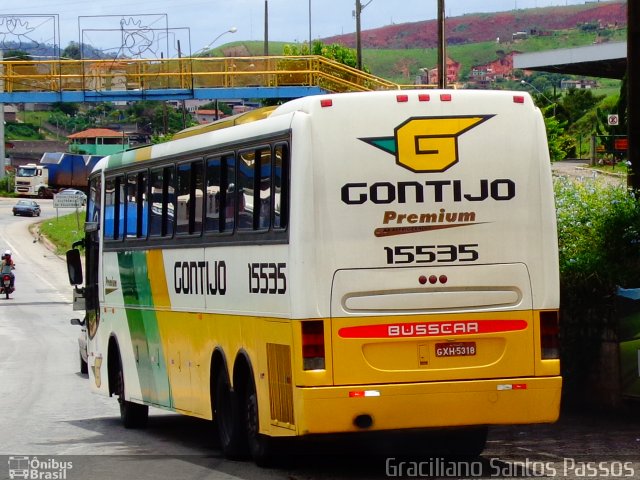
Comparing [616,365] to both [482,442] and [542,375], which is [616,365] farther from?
[542,375]

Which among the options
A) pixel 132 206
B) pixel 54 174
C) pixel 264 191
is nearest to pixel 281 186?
pixel 264 191

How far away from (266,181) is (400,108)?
1427 mm

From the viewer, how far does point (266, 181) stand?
12.1 m

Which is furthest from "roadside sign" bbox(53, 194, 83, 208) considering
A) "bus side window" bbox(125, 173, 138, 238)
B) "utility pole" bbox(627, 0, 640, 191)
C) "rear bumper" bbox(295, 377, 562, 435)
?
"rear bumper" bbox(295, 377, 562, 435)

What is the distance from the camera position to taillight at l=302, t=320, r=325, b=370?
11.1 metres

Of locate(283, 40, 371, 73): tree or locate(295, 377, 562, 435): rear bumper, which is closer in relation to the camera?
locate(295, 377, 562, 435): rear bumper

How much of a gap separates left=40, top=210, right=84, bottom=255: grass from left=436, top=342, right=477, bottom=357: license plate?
60.5 metres

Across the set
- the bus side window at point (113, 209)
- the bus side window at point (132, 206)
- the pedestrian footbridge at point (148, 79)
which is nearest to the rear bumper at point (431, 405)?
the bus side window at point (132, 206)

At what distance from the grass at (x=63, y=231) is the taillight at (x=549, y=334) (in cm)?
6043

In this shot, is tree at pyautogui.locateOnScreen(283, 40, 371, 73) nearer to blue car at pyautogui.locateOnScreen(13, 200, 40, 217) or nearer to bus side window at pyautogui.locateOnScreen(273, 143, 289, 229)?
blue car at pyautogui.locateOnScreen(13, 200, 40, 217)

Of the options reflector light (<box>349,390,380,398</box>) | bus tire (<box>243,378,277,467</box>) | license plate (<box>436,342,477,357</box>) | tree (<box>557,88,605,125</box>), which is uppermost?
tree (<box>557,88,605,125</box>)

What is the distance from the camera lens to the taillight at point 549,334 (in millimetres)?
11570

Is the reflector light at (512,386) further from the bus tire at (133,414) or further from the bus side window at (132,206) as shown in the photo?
the bus tire at (133,414)

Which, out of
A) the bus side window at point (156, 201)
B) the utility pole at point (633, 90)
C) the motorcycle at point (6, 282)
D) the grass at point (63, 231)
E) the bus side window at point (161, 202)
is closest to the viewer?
the bus side window at point (161, 202)
